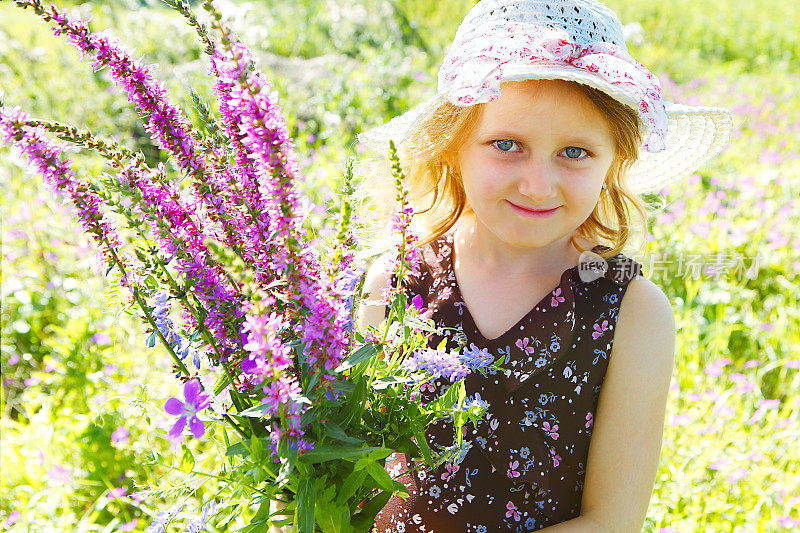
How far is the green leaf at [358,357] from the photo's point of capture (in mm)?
874

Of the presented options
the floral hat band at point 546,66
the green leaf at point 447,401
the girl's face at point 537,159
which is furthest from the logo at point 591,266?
the green leaf at point 447,401

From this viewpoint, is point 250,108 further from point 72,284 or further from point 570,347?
point 72,284

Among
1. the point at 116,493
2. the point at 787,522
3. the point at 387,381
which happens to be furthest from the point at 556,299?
the point at 116,493

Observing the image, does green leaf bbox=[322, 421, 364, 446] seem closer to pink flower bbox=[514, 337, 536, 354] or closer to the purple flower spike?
the purple flower spike

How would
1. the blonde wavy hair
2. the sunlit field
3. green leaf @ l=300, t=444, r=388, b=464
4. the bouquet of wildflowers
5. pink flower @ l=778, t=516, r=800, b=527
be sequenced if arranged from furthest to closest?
the sunlit field, pink flower @ l=778, t=516, r=800, b=527, the blonde wavy hair, green leaf @ l=300, t=444, r=388, b=464, the bouquet of wildflowers

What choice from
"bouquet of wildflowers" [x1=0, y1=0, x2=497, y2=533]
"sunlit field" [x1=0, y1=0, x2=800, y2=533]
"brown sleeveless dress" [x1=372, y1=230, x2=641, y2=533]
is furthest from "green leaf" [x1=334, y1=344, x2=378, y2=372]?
"brown sleeveless dress" [x1=372, y1=230, x2=641, y2=533]

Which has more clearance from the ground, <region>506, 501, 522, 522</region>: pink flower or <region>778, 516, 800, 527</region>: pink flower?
<region>506, 501, 522, 522</region>: pink flower

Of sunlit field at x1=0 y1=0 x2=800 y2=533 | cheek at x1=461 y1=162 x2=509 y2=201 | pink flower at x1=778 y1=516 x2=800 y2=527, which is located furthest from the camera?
sunlit field at x1=0 y1=0 x2=800 y2=533

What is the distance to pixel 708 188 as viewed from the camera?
15.5 feet

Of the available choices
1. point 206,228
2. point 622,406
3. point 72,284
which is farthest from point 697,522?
point 72,284

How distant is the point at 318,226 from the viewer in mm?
3613

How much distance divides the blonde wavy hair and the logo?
1.1 inches

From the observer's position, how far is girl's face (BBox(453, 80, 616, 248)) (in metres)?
1.44

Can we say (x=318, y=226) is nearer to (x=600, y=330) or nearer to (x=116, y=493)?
(x=116, y=493)
